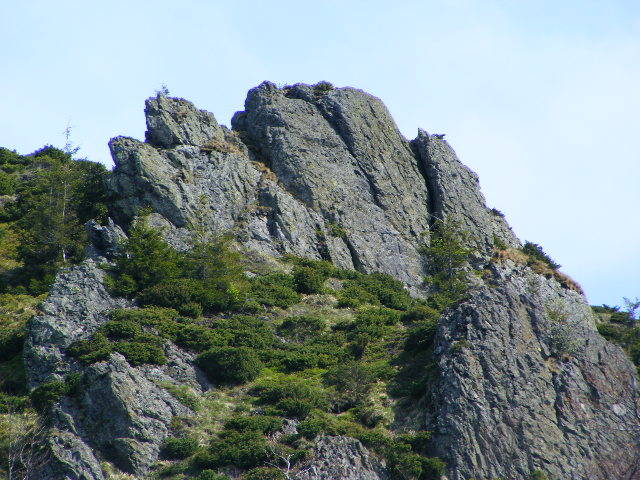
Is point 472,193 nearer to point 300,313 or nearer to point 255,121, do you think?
point 255,121

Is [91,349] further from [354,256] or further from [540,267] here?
[540,267]

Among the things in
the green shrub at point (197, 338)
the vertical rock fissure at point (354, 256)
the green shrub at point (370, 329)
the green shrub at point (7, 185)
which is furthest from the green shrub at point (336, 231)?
the green shrub at point (7, 185)

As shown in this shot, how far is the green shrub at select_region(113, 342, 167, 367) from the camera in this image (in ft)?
116

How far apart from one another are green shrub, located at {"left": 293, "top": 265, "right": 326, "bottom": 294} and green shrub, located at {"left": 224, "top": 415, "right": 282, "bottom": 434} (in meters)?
16.9

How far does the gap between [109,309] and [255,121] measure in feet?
96.6

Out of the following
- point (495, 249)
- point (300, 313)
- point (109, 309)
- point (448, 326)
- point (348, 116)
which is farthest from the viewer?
point (348, 116)

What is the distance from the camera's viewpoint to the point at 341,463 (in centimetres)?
2953

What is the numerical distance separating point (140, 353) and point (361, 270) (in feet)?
78.7

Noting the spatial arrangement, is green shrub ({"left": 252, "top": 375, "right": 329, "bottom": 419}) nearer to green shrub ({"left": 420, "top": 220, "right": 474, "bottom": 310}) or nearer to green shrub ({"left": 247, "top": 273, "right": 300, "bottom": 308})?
green shrub ({"left": 247, "top": 273, "right": 300, "bottom": 308})

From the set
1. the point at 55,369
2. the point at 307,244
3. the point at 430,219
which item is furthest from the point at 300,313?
the point at 430,219

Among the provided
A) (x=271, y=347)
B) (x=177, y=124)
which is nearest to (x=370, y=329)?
(x=271, y=347)

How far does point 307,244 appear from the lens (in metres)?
55.8

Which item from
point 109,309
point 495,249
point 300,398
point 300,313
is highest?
point 495,249

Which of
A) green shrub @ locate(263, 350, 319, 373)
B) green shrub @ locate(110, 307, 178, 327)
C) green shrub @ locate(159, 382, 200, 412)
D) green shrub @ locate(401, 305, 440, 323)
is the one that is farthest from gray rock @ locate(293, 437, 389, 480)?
green shrub @ locate(401, 305, 440, 323)
